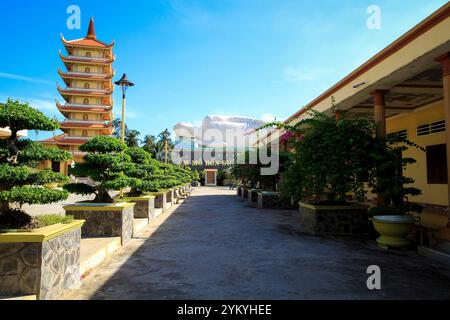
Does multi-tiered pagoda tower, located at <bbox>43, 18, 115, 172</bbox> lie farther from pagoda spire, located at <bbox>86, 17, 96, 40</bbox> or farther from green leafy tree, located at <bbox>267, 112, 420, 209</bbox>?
green leafy tree, located at <bbox>267, 112, 420, 209</bbox>

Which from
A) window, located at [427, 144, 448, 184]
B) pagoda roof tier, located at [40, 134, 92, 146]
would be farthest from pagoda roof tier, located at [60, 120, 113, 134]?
window, located at [427, 144, 448, 184]

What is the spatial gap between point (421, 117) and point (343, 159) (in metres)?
7.01

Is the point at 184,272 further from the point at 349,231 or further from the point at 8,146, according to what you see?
the point at 349,231

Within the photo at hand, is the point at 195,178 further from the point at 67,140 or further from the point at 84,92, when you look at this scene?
the point at 84,92

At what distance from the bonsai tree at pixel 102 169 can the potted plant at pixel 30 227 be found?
2414 mm

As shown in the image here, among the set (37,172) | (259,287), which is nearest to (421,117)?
(259,287)

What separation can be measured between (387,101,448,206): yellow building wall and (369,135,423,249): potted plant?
4.73 meters

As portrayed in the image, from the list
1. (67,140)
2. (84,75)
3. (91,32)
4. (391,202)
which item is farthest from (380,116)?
(91,32)

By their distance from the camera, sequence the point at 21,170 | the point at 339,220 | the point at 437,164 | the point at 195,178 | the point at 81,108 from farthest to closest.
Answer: the point at 195,178
the point at 81,108
the point at 437,164
the point at 339,220
the point at 21,170

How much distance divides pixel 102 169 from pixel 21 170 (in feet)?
10.9

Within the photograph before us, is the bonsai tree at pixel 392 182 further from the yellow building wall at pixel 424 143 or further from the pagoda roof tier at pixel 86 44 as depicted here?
the pagoda roof tier at pixel 86 44

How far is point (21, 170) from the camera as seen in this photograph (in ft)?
12.5

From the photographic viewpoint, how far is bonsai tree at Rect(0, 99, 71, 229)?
3.75m

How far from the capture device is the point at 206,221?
414 inches
